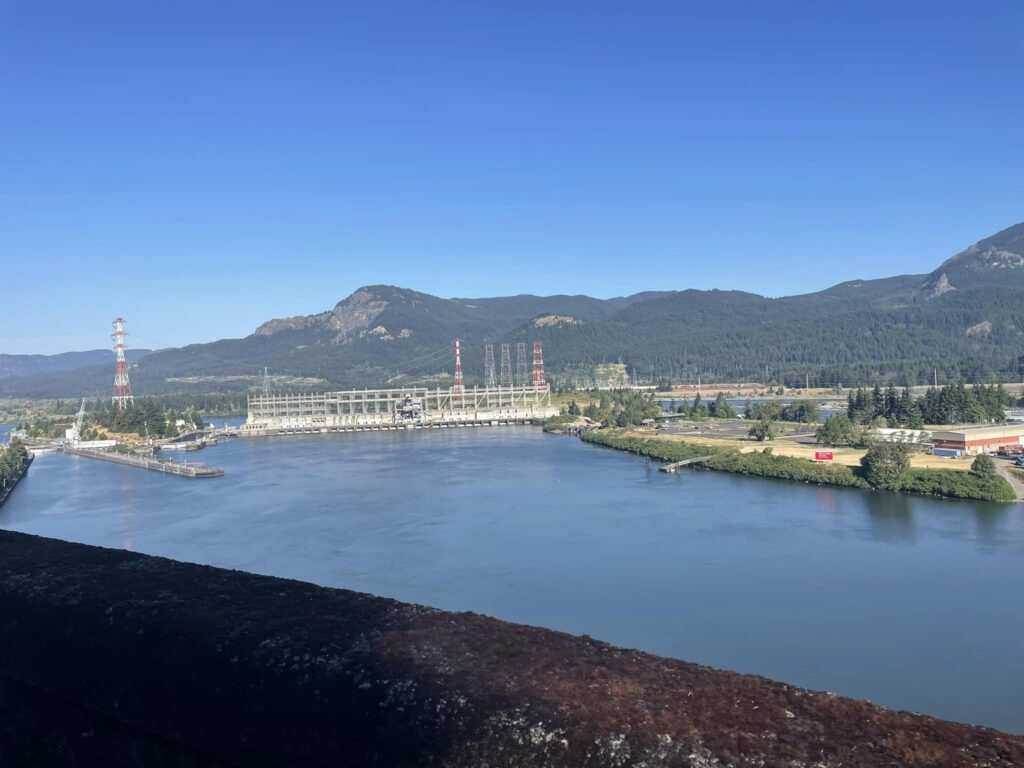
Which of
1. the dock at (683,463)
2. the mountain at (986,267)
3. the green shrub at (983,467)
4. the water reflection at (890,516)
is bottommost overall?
the water reflection at (890,516)

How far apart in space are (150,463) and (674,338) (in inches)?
1417

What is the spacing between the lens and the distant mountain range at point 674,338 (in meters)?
39.1

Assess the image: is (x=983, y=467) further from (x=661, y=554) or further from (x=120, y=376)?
(x=120, y=376)

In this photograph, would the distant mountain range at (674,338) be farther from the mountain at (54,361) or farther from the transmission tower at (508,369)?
the mountain at (54,361)

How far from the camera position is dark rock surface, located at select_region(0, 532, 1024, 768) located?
1537 millimetres

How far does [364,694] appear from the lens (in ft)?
5.99

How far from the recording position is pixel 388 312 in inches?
2261

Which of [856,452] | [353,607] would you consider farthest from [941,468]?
[353,607]

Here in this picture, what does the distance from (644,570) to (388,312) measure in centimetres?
5261

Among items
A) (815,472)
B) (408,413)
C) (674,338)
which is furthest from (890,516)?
(674,338)

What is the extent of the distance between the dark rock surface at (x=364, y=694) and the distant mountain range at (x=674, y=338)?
28.7 m

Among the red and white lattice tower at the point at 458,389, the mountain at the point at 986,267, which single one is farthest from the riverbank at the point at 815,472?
the mountain at the point at 986,267

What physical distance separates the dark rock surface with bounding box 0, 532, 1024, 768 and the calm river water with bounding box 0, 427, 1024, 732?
2.47m

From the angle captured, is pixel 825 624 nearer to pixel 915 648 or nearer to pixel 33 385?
pixel 915 648
